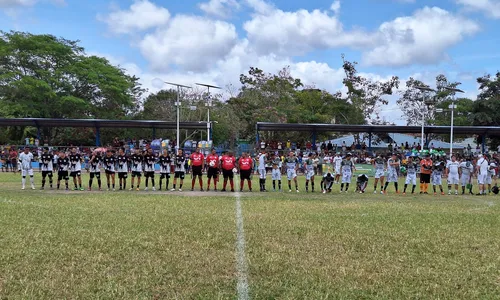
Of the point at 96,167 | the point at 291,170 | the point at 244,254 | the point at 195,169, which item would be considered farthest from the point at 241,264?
the point at 96,167

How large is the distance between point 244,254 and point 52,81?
1725 inches

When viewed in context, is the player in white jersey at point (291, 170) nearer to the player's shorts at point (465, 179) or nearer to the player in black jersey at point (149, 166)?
the player in black jersey at point (149, 166)

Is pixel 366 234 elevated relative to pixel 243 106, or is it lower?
lower

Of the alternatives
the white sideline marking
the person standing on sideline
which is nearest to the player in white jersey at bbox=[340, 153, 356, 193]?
the person standing on sideline

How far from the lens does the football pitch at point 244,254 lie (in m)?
5.53

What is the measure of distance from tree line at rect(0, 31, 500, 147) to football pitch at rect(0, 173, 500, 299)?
36384mm

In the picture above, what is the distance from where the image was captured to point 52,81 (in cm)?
4531

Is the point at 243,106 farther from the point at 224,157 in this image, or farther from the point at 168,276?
the point at 168,276

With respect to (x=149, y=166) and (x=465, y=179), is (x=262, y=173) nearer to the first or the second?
(x=149, y=166)

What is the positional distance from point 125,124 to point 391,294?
3568 centimetres

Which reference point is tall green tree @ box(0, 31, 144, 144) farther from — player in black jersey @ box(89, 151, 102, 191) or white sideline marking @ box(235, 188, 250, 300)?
white sideline marking @ box(235, 188, 250, 300)

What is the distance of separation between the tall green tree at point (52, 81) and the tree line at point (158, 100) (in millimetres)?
90

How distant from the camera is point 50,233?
856 centimetres

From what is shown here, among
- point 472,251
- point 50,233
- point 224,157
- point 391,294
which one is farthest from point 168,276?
point 224,157
